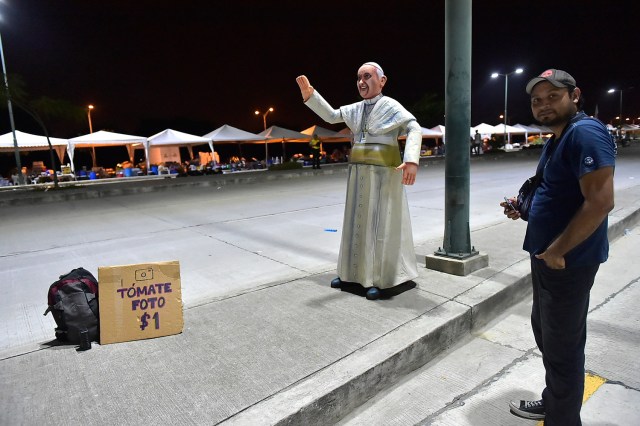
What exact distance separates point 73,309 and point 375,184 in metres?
2.44

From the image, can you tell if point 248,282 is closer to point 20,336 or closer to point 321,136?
point 20,336

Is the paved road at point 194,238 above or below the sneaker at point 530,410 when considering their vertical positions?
above

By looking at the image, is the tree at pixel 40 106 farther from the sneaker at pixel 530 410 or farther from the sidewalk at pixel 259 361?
the sneaker at pixel 530 410

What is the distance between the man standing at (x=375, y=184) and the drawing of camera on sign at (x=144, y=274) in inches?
64.3

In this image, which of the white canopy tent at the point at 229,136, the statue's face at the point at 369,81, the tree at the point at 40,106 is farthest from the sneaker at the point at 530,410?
the white canopy tent at the point at 229,136

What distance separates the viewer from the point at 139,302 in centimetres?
321

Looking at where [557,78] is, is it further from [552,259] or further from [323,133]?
[323,133]

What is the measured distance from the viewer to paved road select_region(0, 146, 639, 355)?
4.66m

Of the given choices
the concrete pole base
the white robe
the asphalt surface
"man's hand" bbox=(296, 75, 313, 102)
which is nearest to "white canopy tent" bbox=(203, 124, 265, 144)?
the asphalt surface

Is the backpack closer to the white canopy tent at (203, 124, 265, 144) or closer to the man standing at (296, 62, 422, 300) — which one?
the man standing at (296, 62, 422, 300)

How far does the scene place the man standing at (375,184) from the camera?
3.66 metres

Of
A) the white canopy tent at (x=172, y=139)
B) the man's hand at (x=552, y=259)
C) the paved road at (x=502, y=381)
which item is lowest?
the paved road at (x=502, y=381)

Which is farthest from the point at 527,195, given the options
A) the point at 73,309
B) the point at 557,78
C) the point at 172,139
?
the point at 172,139

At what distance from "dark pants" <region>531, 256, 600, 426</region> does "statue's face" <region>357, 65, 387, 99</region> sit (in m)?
2.04
